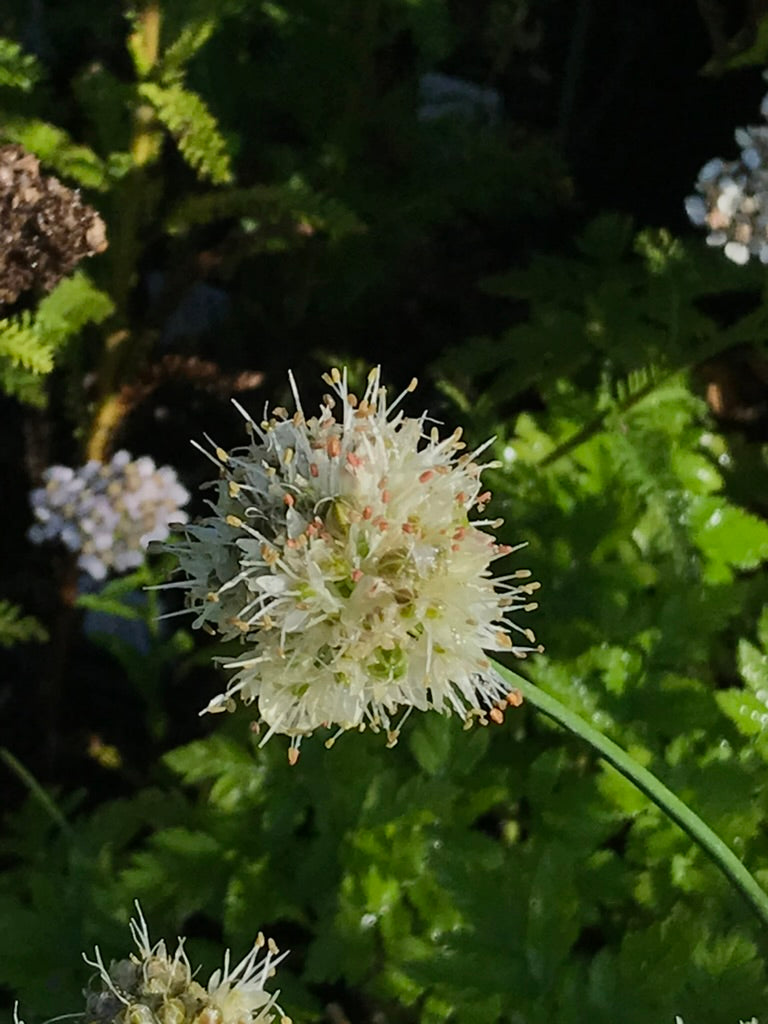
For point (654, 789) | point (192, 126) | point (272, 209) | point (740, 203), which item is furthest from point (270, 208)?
point (654, 789)

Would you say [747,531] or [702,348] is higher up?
[702,348]

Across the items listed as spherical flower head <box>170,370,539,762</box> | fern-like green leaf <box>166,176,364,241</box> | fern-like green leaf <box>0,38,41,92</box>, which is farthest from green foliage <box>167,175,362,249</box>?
spherical flower head <box>170,370,539,762</box>

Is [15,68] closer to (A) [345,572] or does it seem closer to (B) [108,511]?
(B) [108,511]

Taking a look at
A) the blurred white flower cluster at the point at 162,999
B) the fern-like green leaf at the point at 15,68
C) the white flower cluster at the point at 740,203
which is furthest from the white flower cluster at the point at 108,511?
the white flower cluster at the point at 740,203

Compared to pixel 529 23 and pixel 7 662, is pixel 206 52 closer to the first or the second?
pixel 529 23

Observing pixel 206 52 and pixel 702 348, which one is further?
pixel 206 52

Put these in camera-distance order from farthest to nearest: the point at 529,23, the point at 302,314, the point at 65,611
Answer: the point at 529,23 → the point at 302,314 → the point at 65,611

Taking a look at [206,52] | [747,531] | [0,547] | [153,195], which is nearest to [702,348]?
[747,531]

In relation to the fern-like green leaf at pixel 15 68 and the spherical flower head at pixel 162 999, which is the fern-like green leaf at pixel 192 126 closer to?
the fern-like green leaf at pixel 15 68
